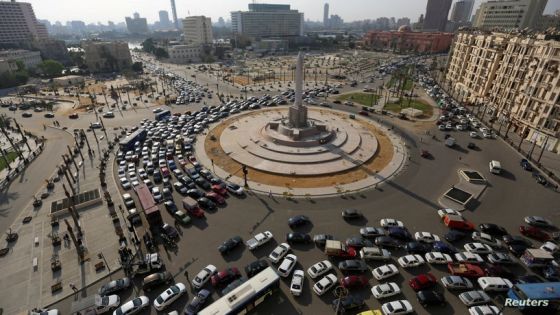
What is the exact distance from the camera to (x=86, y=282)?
107 feet

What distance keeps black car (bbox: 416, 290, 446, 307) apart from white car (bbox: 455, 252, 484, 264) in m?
7.28

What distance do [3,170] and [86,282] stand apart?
47.1m

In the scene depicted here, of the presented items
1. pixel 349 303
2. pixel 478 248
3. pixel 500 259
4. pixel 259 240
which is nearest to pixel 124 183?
pixel 259 240

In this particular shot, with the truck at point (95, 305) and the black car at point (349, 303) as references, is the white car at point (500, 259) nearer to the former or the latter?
the black car at point (349, 303)

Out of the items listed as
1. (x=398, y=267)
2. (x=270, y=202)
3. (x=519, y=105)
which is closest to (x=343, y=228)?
(x=398, y=267)

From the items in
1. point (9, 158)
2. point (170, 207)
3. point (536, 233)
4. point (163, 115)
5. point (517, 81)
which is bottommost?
point (9, 158)

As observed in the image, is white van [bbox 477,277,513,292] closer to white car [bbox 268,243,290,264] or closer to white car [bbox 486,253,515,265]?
white car [bbox 486,253,515,265]

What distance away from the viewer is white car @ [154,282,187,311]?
28.7m

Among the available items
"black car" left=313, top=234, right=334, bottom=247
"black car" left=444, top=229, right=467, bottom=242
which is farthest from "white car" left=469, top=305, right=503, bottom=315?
"black car" left=313, top=234, right=334, bottom=247

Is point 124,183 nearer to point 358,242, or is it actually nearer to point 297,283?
point 297,283

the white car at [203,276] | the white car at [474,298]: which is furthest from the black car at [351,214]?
the white car at [203,276]

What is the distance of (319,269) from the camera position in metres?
32.2

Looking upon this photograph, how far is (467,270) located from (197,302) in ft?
102

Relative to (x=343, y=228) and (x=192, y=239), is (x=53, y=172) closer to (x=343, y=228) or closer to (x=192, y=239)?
(x=192, y=239)
